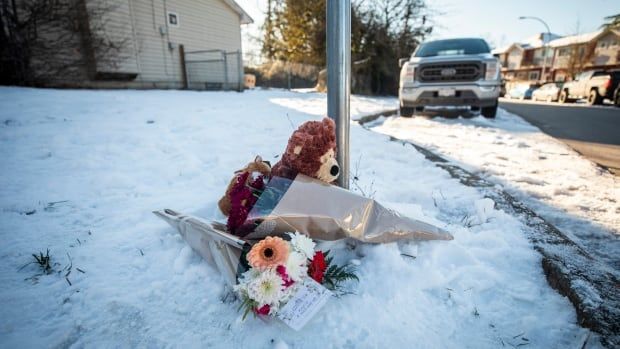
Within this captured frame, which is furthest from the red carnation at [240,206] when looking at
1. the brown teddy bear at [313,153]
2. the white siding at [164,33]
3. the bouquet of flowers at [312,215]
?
the white siding at [164,33]

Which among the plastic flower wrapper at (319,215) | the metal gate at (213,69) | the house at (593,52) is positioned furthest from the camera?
the house at (593,52)

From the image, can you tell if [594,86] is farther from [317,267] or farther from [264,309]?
[264,309]

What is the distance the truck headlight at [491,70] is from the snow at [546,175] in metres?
1.43

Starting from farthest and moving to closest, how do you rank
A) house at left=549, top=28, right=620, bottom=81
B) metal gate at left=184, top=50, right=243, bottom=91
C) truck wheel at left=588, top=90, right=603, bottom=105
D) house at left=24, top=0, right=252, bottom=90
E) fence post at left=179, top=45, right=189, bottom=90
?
house at left=549, top=28, right=620, bottom=81
truck wheel at left=588, top=90, right=603, bottom=105
metal gate at left=184, top=50, right=243, bottom=91
fence post at left=179, top=45, right=189, bottom=90
house at left=24, top=0, right=252, bottom=90

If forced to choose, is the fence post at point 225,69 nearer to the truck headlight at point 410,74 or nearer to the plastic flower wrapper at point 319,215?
the truck headlight at point 410,74

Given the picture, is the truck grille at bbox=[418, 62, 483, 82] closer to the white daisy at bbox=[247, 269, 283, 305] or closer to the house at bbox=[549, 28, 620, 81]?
the white daisy at bbox=[247, 269, 283, 305]

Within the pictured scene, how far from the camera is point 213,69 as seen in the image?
12680 millimetres

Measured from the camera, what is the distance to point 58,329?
1.09 metres

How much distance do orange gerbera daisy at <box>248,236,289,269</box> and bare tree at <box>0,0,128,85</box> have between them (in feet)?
26.3

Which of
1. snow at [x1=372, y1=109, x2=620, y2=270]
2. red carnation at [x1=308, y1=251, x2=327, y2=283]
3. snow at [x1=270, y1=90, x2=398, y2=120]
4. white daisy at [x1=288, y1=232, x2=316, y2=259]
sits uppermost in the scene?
snow at [x1=270, y1=90, x2=398, y2=120]

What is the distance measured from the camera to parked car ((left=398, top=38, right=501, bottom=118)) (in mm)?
6352

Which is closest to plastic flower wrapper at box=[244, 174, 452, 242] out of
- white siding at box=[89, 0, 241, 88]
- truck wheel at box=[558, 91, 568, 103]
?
white siding at box=[89, 0, 241, 88]

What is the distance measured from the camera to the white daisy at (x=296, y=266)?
43.7 inches

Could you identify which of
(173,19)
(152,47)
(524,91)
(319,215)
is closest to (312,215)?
(319,215)
